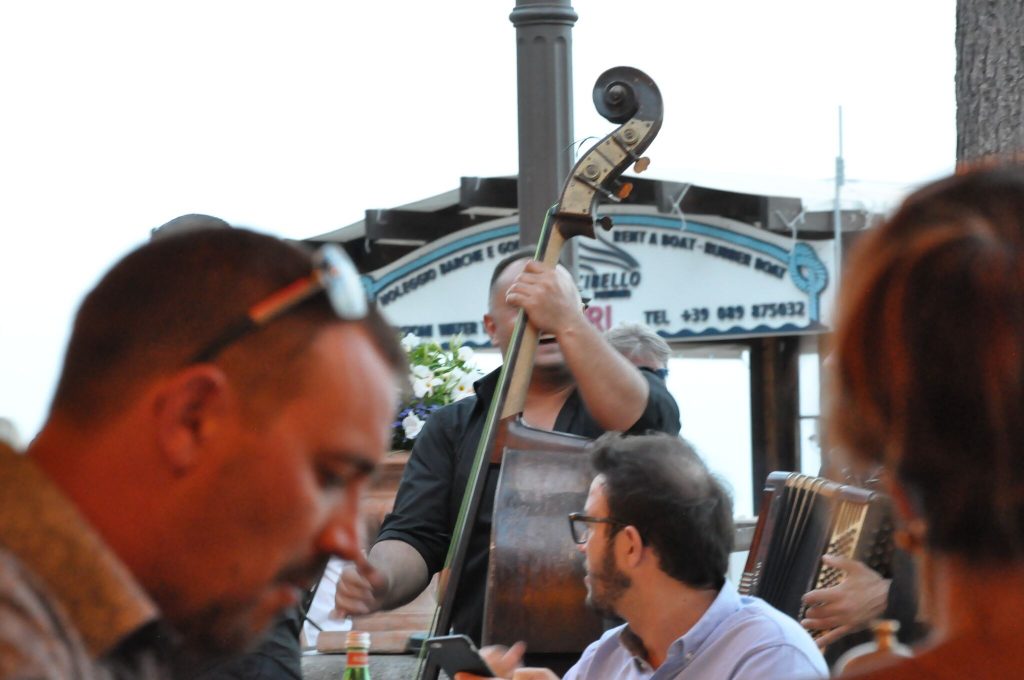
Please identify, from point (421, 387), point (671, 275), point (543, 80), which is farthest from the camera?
point (671, 275)

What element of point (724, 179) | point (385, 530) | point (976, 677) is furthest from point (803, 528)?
point (724, 179)

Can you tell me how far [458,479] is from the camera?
372 centimetres

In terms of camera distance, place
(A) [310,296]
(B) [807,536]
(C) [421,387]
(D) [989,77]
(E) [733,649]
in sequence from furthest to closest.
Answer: (C) [421,387] → (D) [989,77] → (B) [807,536] → (E) [733,649] → (A) [310,296]

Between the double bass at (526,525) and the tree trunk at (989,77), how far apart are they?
1110 millimetres

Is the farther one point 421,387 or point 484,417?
point 421,387

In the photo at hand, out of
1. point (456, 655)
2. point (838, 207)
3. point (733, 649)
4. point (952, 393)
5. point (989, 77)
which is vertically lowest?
point (733, 649)

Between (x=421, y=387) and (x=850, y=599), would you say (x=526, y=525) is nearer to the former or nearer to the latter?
(x=850, y=599)

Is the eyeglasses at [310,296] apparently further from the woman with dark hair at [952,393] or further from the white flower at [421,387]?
the white flower at [421,387]

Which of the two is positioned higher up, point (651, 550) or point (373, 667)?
point (651, 550)

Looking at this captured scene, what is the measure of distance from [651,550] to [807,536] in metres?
0.46

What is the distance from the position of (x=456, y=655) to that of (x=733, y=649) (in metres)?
0.68

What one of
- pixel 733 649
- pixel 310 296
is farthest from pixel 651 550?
pixel 310 296

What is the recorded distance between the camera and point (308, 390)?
1.20 m

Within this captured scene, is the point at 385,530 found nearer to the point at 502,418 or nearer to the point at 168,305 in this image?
the point at 502,418
